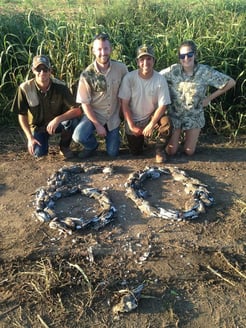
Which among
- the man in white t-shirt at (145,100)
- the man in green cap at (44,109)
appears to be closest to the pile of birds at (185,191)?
the man in white t-shirt at (145,100)

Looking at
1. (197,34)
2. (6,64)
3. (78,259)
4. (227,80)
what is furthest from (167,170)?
(6,64)

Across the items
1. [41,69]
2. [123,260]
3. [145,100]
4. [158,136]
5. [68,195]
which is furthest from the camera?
[158,136]

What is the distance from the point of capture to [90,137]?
15.6 ft

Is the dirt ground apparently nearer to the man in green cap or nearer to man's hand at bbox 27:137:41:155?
man's hand at bbox 27:137:41:155

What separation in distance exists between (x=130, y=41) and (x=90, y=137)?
167cm

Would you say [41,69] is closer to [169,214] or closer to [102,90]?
[102,90]

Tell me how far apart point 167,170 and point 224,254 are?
130 cm

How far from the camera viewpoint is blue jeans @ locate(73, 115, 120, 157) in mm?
4707

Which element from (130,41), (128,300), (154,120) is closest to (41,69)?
(154,120)

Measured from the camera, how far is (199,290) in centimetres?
304

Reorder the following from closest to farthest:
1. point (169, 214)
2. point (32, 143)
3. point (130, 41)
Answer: point (169, 214) → point (32, 143) → point (130, 41)

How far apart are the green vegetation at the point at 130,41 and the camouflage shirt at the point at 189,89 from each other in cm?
58

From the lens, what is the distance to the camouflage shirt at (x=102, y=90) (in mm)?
4543

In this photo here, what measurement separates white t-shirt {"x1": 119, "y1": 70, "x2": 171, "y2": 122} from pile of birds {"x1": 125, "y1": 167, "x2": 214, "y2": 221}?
70 cm
